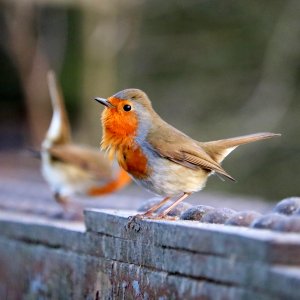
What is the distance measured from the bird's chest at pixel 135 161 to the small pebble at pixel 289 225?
1573 mm

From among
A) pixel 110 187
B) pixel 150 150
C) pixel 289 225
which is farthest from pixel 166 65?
pixel 289 225

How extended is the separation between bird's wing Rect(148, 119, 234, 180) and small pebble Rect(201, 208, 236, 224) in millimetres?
854

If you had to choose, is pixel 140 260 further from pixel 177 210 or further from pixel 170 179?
pixel 170 179

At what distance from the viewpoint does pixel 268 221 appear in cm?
314

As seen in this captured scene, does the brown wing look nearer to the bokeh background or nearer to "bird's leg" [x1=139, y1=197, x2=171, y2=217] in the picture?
"bird's leg" [x1=139, y1=197, x2=171, y2=217]

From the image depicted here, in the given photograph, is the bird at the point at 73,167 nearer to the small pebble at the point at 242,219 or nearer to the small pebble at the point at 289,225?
the small pebble at the point at 242,219

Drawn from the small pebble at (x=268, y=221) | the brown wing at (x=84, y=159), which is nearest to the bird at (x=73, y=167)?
the brown wing at (x=84, y=159)

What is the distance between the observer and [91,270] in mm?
4340

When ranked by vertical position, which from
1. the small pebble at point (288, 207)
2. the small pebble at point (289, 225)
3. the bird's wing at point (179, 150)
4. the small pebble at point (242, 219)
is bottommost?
the small pebble at point (289, 225)

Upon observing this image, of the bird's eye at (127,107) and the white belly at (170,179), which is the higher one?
the bird's eye at (127,107)

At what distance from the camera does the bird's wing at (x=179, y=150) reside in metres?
4.66

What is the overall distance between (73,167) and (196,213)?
475 cm

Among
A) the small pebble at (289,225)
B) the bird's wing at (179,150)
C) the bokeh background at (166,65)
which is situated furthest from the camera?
the bokeh background at (166,65)

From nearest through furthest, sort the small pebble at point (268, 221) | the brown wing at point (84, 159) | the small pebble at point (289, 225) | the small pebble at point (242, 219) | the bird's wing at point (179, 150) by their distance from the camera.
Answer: the small pebble at point (289, 225) → the small pebble at point (268, 221) → the small pebble at point (242, 219) → the bird's wing at point (179, 150) → the brown wing at point (84, 159)
